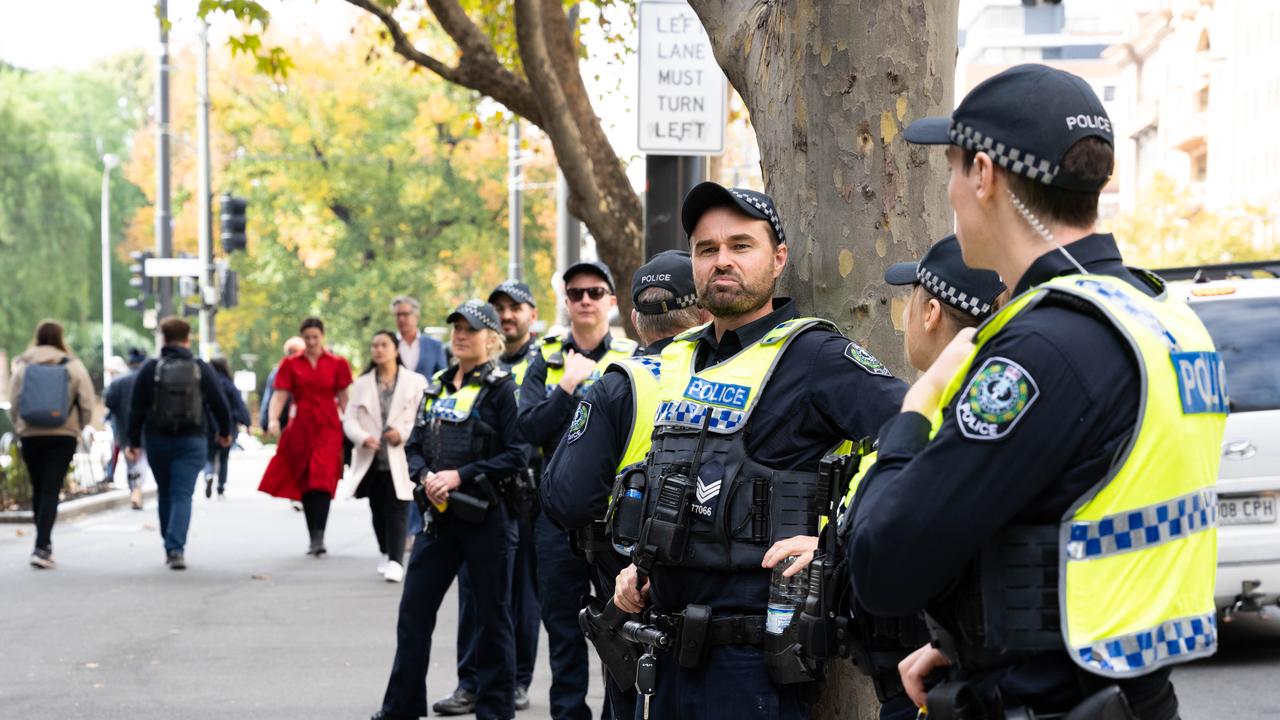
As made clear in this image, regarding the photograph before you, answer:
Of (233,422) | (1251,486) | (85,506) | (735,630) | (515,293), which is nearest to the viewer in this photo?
(735,630)

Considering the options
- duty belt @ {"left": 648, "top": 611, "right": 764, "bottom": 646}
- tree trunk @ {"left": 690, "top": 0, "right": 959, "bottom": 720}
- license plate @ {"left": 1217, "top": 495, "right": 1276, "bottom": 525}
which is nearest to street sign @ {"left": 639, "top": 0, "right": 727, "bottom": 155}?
license plate @ {"left": 1217, "top": 495, "right": 1276, "bottom": 525}

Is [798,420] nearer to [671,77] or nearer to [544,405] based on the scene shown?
[544,405]

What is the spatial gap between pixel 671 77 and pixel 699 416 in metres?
5.21

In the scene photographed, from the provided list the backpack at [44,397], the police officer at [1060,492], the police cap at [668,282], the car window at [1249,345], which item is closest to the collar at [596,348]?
the police cap at [668,282]

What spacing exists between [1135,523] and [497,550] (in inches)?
204

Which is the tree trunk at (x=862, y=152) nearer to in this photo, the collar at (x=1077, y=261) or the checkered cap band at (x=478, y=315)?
the collar at (x=1077, y=261)

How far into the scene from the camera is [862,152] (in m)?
4.59

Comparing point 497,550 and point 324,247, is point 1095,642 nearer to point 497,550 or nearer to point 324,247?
point 497,550

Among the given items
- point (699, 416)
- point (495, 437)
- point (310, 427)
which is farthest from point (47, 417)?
point (699, 416)

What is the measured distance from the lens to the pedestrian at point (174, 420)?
13.0 meters

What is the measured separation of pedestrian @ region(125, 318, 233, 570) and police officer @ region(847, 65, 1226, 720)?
11.1 meters

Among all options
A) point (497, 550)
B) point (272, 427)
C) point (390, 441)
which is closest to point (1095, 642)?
point (497, 550)

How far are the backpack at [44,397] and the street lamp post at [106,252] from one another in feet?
123

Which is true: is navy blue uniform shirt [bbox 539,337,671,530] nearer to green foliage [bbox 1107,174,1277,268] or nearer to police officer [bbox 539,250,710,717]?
police officer [bbox 539,250,710,717]
